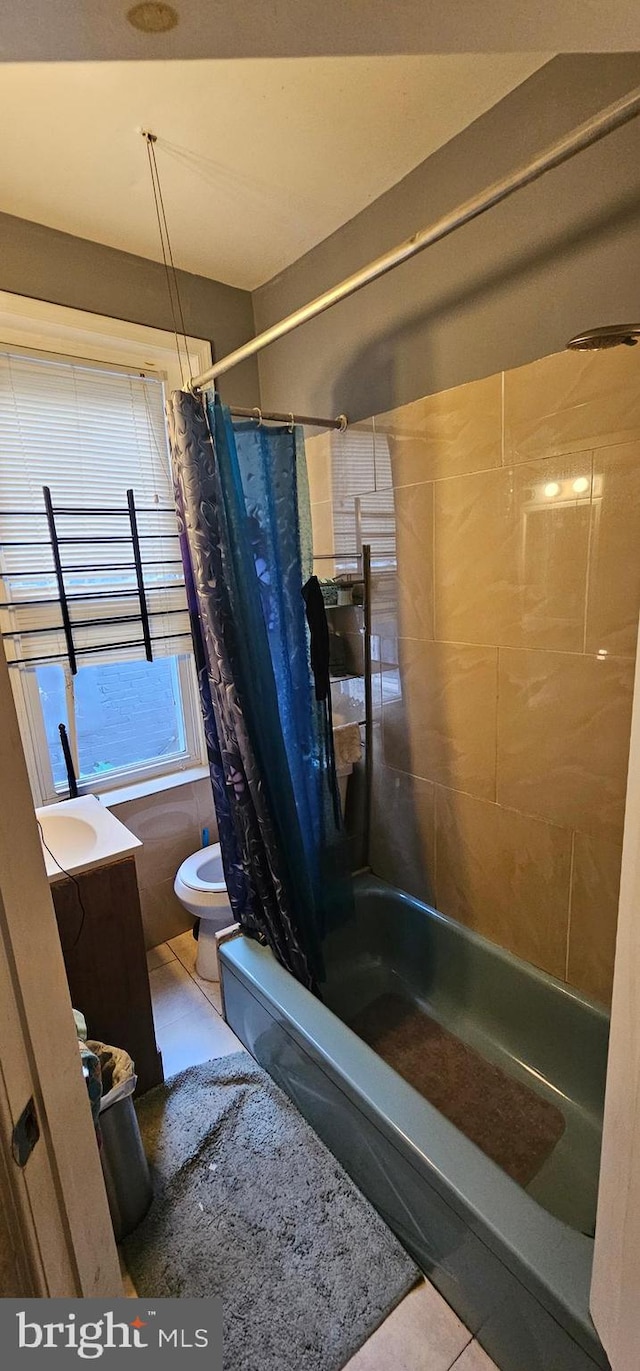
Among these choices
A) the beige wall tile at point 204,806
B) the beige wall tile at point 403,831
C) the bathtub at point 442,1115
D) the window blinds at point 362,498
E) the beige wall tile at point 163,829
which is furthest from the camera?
the beige wall tile at point 204,806

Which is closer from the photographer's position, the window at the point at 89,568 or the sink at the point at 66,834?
the sink at the point at 66,834

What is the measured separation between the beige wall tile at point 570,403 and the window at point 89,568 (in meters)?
1.34

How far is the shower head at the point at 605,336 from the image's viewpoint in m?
1.04

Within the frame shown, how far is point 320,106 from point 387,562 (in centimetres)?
113

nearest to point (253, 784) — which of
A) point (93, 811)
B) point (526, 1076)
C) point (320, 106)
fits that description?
point (93, 811)

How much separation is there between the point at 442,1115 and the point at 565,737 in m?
0.93

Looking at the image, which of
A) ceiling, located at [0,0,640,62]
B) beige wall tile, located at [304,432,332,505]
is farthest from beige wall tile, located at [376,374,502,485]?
ceiling, located at [0,0,640,62]

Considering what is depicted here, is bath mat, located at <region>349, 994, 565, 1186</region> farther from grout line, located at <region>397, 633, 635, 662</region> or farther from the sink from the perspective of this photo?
grout line, located at <region>397, 633, 635, 662</region>

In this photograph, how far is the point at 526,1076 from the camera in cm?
163

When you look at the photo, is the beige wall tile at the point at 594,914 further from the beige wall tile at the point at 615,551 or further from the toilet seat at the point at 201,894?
the toilet seat at the point at 201,894

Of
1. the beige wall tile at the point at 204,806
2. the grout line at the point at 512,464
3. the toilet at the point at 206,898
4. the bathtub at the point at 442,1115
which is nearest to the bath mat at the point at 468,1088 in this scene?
the bathtub at the point at 442,1115

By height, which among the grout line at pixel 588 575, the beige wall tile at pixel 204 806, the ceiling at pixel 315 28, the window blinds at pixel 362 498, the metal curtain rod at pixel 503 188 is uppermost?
the metal curtain rod at pixel 503 188

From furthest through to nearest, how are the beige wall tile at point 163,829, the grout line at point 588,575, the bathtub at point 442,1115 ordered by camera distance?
the beige wall tile at point 163,829, the grout line at point 588,575, the bathtub at point 442,1115

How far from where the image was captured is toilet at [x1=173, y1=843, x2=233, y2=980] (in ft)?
6.47
